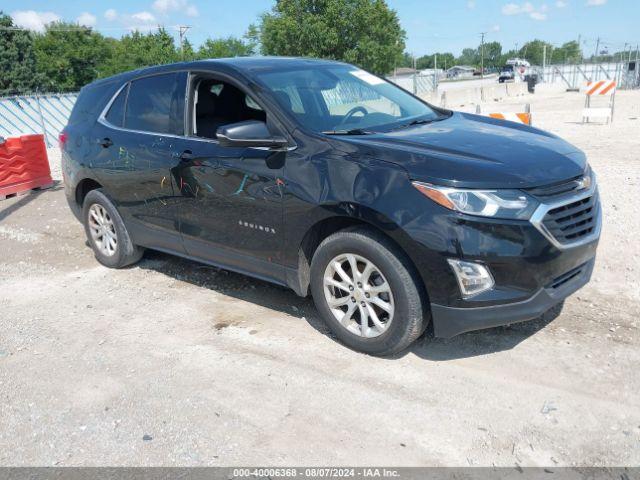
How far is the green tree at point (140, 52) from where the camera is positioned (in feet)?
173

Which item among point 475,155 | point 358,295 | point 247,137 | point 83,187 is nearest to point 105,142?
point 83,187

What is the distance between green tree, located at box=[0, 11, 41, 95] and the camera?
5256cm

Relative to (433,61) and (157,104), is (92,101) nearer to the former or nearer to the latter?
(157,104)

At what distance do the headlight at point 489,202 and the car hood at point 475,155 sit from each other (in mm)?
41

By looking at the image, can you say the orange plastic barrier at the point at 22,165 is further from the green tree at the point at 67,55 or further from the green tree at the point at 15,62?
the green tree at the point at 67,55

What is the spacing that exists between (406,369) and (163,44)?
5751cm

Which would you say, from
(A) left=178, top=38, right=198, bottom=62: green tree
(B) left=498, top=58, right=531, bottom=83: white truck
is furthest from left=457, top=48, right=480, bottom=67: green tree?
(A) left=178, top=38, right=198, bottom=62: green tree

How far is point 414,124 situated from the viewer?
4484 mm

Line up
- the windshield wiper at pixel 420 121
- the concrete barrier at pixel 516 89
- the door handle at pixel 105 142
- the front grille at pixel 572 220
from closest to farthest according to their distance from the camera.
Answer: the front grille at pixel 572 220, the windshield wiper at pixel 420 121, the door handle at pixel 105 142, the concrete barrier at pixel 516 89

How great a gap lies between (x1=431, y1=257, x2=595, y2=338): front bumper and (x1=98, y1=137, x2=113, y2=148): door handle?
11.6 ft

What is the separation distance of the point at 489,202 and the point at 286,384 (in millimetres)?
1646

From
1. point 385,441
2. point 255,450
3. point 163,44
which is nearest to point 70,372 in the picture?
point 255,450

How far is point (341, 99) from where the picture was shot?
470 centimetres

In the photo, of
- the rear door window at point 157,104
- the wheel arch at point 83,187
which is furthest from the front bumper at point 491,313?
the wheel arch at point 83,187
